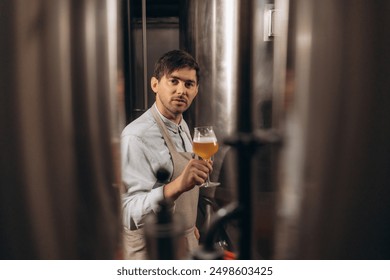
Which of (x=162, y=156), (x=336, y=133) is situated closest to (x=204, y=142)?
(x=162, y=156)

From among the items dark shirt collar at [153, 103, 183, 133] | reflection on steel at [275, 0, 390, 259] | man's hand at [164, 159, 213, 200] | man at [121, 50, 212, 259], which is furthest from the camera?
dark shirt collar at [153, 103, 183, 133]

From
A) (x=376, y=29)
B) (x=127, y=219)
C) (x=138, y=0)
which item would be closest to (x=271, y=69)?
(x=376, y=29)

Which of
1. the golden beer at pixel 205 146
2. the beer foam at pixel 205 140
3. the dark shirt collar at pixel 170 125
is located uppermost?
the dark shirt collar at pixel 170 125

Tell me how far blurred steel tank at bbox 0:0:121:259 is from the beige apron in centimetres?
84

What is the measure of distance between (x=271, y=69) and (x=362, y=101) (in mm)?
668

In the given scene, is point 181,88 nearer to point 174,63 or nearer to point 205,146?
point 174,63

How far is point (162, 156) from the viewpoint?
1804mm

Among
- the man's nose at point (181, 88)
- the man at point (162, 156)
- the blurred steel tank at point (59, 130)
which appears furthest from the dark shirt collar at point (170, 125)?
the blurred steel tank at point (59, 130)

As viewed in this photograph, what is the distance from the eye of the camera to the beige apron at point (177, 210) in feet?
5.64

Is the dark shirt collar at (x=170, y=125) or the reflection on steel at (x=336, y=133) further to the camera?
the dark shirt collar at (x=170, y=125)

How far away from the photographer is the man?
155cm

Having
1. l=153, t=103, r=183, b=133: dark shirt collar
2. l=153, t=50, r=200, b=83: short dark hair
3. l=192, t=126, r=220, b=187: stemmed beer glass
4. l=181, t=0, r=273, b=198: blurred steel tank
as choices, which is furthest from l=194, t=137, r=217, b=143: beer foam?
l=153, t=50, r=200, b=83: short dark hair

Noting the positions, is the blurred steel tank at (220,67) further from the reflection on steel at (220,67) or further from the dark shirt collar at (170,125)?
the dark shirt collar at (170,125)

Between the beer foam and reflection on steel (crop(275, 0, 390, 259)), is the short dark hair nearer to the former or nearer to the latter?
the beer foam
